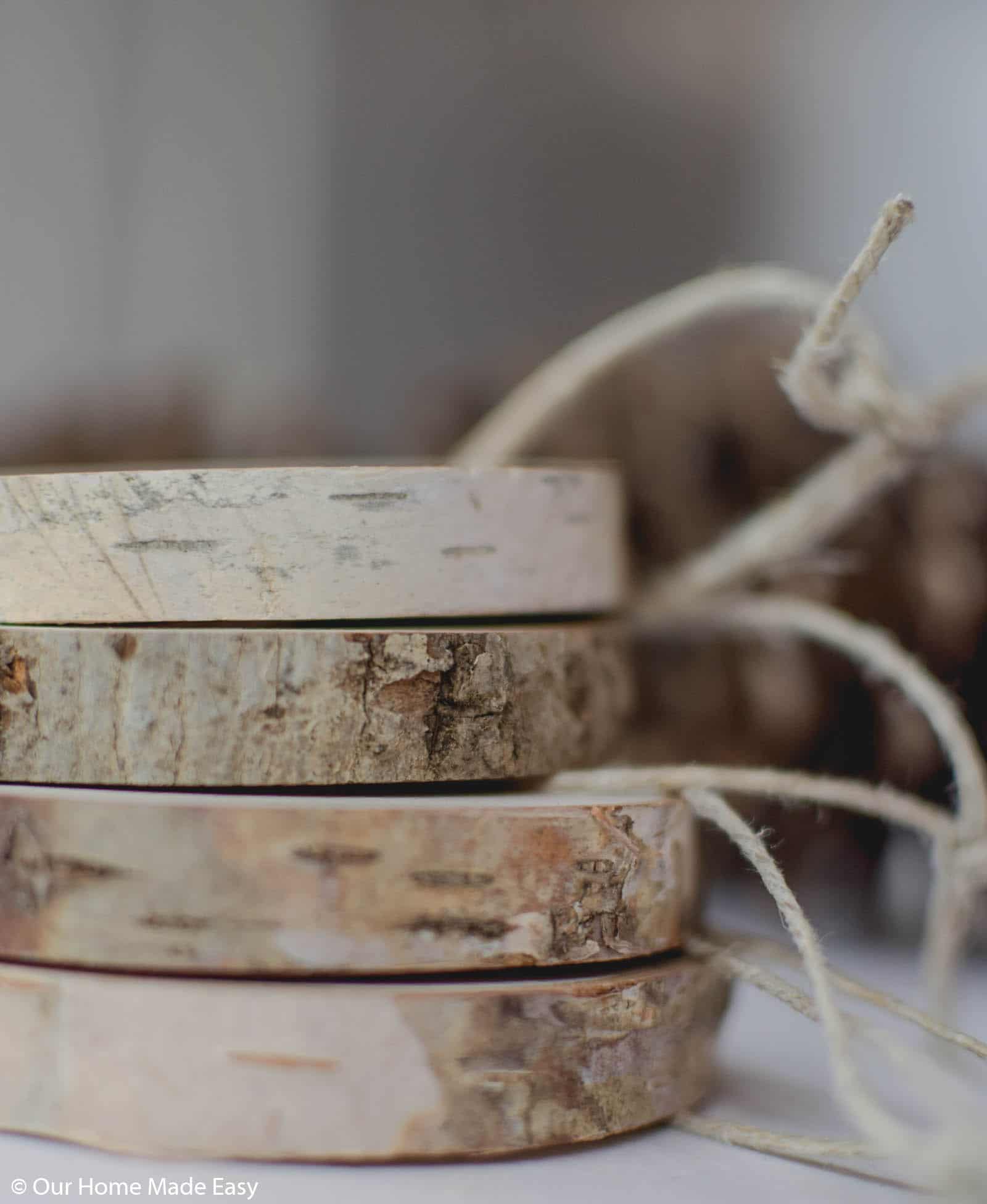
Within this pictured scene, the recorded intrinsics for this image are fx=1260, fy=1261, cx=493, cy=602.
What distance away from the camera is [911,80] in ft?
3.34

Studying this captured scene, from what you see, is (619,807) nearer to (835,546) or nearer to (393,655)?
(393,655)

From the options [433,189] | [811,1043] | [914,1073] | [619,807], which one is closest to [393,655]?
[619,807]

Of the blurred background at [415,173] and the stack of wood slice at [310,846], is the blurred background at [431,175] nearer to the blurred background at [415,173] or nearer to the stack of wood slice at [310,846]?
the blurred background at [415,173]

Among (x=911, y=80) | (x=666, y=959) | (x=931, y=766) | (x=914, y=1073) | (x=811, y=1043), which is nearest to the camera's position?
(x=914, y=1073)

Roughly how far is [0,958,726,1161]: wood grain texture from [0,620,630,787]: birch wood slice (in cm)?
7

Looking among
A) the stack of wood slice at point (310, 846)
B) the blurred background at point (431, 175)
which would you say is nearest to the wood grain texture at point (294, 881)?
the stack of wood slice at point (310, 846)

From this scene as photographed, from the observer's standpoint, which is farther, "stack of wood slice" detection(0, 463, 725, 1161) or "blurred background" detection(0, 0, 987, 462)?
"blurred background" detection(0, 0, 987, 462)

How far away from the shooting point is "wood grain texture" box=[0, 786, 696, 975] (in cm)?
39

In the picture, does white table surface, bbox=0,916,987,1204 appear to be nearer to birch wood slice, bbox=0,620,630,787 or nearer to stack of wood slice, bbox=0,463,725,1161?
stack of wood slice, bbox=0,463,725,1161

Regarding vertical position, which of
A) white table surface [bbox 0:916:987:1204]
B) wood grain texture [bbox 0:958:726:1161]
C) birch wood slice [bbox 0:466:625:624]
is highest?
birch wood slice [bbox 0:466:625:624]

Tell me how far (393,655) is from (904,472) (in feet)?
1.11

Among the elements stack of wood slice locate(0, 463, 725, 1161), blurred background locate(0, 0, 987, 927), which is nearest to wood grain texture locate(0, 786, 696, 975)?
stack of wood slice locate(0, 463, 725, 1161)

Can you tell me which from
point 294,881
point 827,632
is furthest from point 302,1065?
point 827,632

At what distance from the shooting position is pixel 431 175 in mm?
1089
